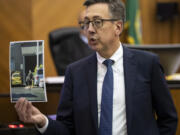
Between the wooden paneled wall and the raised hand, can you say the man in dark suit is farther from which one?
the wooden paneled wall

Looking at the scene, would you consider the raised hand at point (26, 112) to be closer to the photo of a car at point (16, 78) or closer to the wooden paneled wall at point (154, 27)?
the photo of a car at point (16, 78)

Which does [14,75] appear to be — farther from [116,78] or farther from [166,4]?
[166,4]

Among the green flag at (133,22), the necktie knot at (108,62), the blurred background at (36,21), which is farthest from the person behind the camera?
the green flag at (133,22)

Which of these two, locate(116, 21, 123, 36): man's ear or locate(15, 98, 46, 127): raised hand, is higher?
locate(116, 21, 123, 36): man's ear

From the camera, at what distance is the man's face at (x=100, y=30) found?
1874mm

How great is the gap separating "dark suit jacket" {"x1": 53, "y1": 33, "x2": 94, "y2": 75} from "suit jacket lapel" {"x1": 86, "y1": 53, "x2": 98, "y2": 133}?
2.17 meters

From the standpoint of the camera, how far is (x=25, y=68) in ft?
5.24

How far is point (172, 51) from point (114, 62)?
4.53 feet

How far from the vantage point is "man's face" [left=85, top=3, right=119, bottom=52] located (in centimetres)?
187

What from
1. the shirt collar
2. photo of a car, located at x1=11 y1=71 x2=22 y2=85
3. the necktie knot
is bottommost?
photo of a car, located at x1=11 y1=71 x2=22 y2=85

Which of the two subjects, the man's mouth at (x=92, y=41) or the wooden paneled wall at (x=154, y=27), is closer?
the man's mouth at (x=92, y=41)

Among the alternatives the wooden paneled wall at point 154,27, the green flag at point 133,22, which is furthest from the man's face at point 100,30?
the wooden paneled wall at point 154,27

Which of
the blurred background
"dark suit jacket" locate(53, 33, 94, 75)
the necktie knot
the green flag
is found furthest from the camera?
the green flag

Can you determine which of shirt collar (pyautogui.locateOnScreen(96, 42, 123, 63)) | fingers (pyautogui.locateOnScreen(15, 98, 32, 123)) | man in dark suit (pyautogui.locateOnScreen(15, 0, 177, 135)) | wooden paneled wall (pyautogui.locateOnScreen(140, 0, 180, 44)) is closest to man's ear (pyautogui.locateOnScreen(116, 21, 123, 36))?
man in dark suit (pyautogui.locateOnScreen(15, 0, 177, 135))
